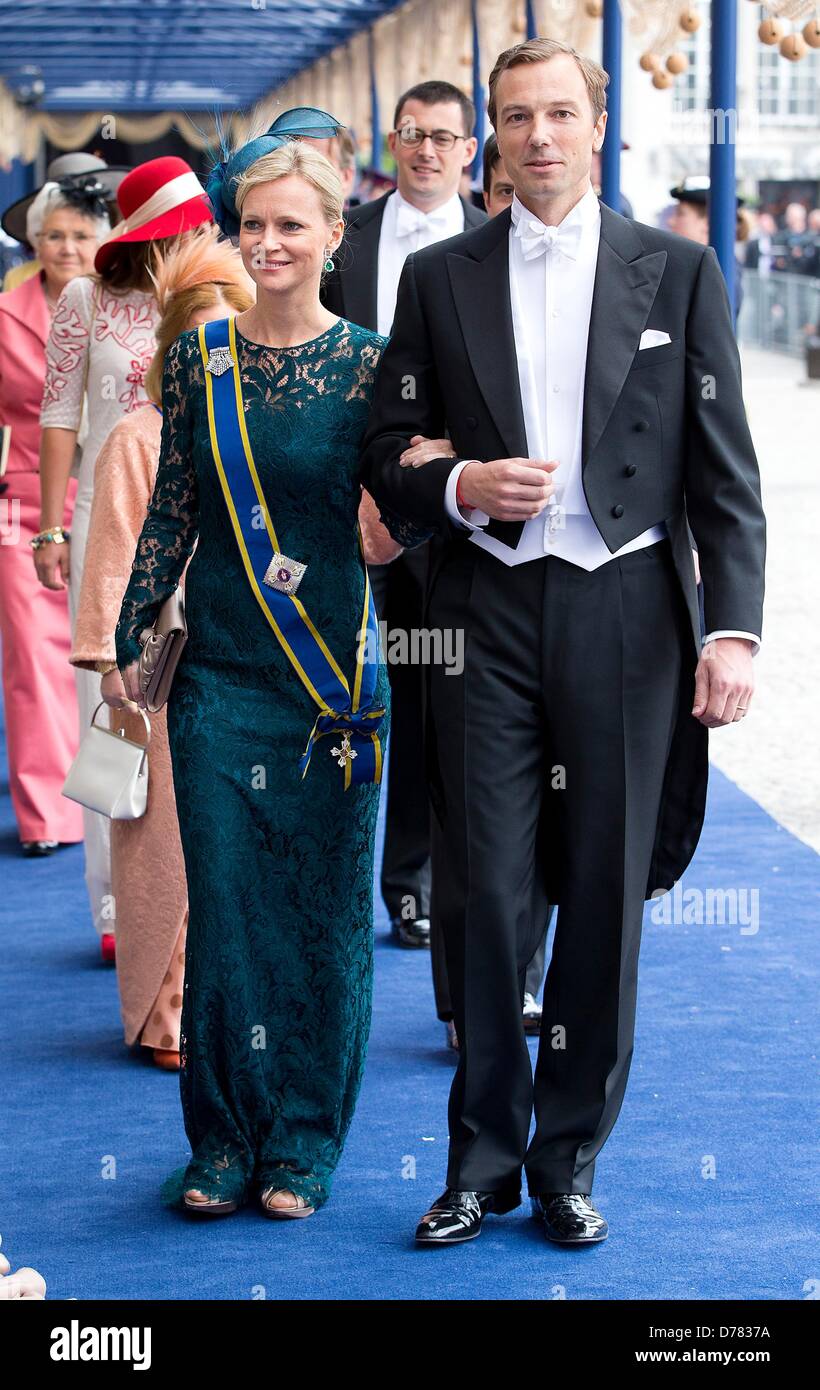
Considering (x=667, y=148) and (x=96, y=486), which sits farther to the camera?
(x=667, y=148)

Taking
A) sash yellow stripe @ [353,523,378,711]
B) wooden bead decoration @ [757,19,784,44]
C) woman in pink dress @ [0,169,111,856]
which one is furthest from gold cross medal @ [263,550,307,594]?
wooden bead decoration @ [757,19,784,44]

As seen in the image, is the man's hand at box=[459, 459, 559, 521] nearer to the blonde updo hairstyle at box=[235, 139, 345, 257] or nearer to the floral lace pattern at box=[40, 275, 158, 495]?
the blonde updo hairstyle at box=[235, 139, 345, 257]

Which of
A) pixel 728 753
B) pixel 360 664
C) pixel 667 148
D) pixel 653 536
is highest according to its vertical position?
pixel 667 148

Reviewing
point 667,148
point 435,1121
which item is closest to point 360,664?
point 435,1121

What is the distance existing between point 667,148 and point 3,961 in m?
41.7

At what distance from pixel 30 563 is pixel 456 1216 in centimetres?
386

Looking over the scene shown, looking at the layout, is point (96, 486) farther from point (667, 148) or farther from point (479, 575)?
point (667, 148)

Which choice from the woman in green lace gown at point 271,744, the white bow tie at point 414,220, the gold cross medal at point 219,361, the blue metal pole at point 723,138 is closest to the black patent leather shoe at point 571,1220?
the woman in green lace gown at point 271,744

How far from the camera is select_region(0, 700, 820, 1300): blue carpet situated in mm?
3395

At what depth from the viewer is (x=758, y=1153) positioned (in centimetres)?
394

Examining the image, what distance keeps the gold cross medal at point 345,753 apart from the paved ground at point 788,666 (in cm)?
309

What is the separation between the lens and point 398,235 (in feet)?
17.8

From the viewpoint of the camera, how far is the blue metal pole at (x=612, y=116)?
8281 millimetres
